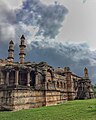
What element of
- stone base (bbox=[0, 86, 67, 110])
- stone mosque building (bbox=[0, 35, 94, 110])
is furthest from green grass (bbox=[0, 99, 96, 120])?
stone mosque building (bbox=[0, 35, 94, 110])

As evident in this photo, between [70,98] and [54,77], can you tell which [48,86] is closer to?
[54,77]

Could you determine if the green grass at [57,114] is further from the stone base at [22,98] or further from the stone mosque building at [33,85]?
the stone mosque building at [33,85]

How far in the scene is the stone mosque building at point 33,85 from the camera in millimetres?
29047

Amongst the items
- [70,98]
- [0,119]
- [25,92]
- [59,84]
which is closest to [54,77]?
[59,84]

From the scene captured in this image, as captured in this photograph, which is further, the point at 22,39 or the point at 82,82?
the point at 82,82

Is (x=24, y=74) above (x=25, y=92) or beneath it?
above

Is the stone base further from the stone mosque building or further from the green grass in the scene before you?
the green grass

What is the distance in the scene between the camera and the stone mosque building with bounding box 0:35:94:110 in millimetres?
29047

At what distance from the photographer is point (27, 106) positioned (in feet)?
99.0

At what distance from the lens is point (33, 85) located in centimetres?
3791

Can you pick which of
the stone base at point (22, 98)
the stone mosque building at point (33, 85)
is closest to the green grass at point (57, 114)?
the stone base at point (22, 98)

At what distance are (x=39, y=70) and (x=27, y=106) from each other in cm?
909

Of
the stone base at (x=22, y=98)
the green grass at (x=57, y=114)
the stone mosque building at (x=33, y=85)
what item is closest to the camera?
the green grass at (x=57, y=114)

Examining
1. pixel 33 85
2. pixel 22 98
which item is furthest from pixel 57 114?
pixel 33 85
